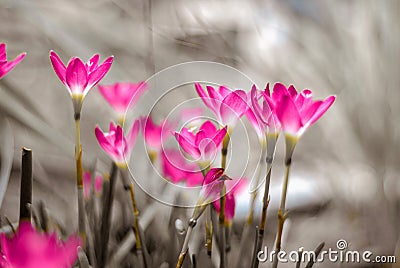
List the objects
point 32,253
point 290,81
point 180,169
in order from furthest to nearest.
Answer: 1. point 290,81
2. point 180,169
3. point 32,253

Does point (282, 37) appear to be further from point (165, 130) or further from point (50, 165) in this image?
point (165, 130)

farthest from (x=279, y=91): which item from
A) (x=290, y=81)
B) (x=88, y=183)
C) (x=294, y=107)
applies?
(x=290, y=81)

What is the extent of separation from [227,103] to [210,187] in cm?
3

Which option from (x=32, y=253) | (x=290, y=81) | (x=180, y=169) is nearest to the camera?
(x=32, y=253)

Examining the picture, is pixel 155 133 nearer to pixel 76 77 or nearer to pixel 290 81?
pixel 76 77

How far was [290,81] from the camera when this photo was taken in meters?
0.62

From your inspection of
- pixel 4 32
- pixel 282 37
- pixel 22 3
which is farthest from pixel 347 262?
pixel 4 32

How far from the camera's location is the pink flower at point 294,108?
171 millimetres

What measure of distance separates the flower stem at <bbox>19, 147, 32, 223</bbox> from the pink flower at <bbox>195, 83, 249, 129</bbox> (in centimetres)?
6

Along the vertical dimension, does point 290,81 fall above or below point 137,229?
above

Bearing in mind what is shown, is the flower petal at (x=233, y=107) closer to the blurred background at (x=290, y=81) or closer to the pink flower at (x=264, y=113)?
the pink flower at (x=264, y=113)

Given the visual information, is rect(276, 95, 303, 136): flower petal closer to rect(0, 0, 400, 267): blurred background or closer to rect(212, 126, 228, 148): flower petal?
rect(212, 126, 228, 148): flower petal

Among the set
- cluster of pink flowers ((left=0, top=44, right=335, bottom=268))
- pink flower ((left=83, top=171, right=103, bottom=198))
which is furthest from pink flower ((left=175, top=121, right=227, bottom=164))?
pink flower ((left=83, top=171, right=103, bottom=198))

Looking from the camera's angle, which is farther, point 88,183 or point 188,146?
point 88,183
